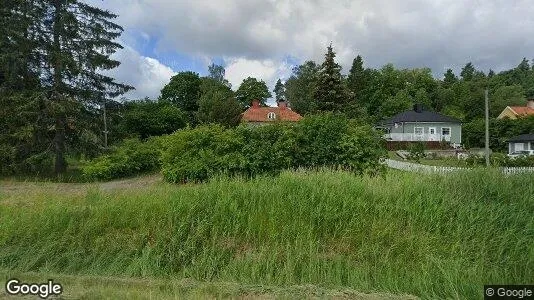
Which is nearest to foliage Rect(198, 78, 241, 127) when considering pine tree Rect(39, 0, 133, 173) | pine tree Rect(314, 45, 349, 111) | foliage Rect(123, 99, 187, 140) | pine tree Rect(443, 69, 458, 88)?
foliage Rect(123, 99, 187, 140)

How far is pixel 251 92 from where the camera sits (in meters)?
82.0

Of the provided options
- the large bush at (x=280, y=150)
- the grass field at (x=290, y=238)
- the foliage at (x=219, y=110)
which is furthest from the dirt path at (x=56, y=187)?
the foliage at (x=219, y=110)

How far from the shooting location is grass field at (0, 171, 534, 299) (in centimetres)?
497

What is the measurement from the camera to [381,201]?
6992 mm

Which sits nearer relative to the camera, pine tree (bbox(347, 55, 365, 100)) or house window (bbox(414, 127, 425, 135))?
house window (bbox(414, 127, 425, 135))

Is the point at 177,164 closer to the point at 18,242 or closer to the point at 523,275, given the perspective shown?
the point at 18,242

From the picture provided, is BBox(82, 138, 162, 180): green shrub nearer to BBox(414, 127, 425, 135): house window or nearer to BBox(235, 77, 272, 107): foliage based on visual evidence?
BBox(414, 127, 425, 135): house window

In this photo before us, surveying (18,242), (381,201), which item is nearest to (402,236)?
(381,201)

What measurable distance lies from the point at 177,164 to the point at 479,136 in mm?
51831

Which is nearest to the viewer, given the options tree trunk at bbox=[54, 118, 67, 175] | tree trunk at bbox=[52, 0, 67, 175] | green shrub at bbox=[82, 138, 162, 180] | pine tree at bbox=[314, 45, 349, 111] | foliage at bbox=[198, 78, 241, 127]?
green shrub at bbox=[82, 138, 162, 180]
